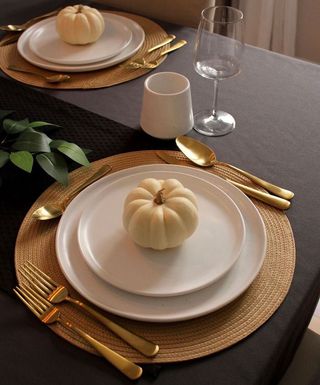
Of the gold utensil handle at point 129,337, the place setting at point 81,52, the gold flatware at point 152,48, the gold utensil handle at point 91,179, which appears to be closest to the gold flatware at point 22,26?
the place setting at point 81,52

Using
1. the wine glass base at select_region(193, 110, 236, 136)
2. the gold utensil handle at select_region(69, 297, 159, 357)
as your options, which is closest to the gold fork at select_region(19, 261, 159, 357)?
the gold utensil handle at select_region(69, 297, 159, 357)

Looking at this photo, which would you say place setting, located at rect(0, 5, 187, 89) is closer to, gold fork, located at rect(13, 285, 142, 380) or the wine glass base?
the wine glass base

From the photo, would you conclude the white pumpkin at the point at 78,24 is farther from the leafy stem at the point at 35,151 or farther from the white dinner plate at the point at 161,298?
the white dinner plate at the point at 161,298

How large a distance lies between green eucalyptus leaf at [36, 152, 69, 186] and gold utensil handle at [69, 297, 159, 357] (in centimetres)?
24

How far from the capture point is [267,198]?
2.45ft

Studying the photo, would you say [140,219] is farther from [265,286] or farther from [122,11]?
[122,11]

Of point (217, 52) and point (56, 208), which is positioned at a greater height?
point (217, 52)

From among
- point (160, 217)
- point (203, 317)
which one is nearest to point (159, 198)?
point (160, 217)

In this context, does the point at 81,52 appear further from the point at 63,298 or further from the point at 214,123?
the point at 63,298

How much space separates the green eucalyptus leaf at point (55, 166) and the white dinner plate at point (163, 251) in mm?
67

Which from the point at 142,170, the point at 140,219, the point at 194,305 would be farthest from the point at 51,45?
the point at 194,305

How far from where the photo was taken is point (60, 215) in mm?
730

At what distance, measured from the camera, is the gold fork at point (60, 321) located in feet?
1.79

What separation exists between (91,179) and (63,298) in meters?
0.23
